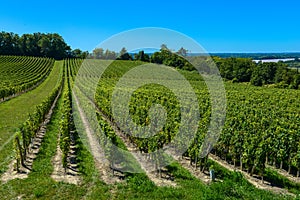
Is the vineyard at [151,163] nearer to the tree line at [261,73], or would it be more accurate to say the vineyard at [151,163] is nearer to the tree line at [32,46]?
the tree line at [261,73]

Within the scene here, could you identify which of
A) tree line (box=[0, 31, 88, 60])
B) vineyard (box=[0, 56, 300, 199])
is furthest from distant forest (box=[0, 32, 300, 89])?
vineyard (box=[0, 56, 300, 199])

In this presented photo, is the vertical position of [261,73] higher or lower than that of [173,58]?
lower

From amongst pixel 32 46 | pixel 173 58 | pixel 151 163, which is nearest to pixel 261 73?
pixel 173 58

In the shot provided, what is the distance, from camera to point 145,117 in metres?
17.4

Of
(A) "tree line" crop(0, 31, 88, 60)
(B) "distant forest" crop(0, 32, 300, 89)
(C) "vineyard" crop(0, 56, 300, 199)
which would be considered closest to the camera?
(C) "vineyard" crop(0, 56, 300, 199)

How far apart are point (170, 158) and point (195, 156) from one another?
1.41 metres

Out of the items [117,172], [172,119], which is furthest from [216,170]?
[172,119]

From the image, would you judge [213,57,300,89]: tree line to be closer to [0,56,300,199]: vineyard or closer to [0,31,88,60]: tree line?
[0,56,300,199]: vineyard

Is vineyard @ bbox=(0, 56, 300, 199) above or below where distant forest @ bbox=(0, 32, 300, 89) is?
below

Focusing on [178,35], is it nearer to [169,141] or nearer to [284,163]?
[169,141]

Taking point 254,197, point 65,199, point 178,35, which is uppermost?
point 178,35

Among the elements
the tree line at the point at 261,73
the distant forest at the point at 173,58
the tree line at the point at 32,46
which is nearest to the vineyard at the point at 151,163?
the distant forest at the point at 173,58

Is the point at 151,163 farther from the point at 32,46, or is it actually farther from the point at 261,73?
the point at 32,46

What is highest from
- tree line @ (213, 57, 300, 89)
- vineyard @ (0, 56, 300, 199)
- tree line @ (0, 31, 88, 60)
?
tree line @ (0, 31, 88, 60)
